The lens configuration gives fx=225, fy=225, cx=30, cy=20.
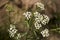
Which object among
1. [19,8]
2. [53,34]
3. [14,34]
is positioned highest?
[19,8]

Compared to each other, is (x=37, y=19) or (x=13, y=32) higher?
(x=37, y=19)

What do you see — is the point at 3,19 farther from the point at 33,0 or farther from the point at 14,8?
the point at 33,0

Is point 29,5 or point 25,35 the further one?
point 29,5

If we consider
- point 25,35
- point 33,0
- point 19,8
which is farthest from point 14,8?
point 25,35

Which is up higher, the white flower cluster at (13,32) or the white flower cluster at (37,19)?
the white flower cluster at (37,19)

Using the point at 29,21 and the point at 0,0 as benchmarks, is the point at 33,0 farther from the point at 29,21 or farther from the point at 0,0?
the point at 29,21

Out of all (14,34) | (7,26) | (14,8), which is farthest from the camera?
(14,8)

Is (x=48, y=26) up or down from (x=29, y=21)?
down

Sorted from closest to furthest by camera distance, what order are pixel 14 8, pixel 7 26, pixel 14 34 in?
pixel 14 34 < pixel 7 26 < pixel 14 8

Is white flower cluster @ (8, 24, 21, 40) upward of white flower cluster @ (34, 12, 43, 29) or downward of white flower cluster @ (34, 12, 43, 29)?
downward
